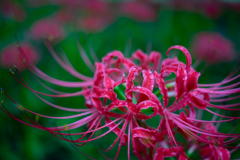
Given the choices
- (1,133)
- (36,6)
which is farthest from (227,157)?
(36,6)

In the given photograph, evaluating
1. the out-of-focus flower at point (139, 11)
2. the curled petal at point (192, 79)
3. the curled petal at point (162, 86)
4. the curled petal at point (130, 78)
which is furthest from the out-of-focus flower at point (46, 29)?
the curled petal at point (192, 79)

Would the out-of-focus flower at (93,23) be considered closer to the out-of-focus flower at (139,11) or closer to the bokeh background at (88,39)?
the bokeh background at (88,39)

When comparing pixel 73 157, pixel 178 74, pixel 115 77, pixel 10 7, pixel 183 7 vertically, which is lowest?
pixel 73 157

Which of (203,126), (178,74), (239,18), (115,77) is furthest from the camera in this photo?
(239,18)

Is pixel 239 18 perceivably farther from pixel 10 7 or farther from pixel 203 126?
pixel 10 7

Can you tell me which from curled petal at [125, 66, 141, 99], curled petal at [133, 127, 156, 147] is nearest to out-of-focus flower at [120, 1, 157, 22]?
curled petal at [125, 66, 141, 99]

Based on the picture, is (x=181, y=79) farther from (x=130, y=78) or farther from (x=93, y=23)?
(x=93, y=23)

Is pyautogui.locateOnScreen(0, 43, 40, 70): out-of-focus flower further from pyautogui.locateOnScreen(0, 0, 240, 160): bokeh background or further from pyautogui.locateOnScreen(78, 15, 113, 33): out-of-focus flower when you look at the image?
pyautogui.locateOnScreen(78, 15, 113, 33): out-of-focus flower
